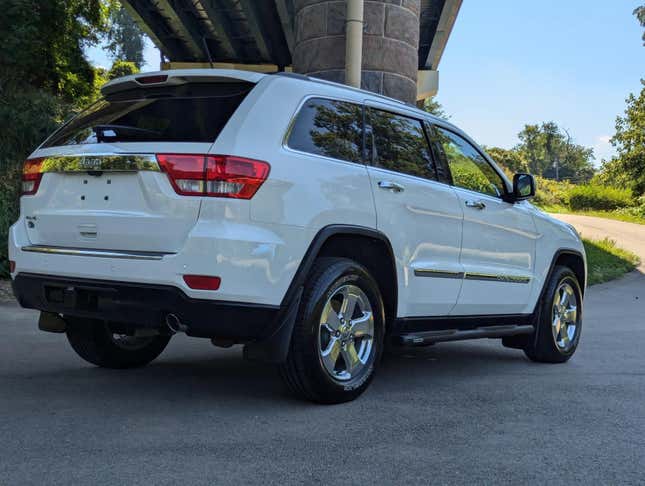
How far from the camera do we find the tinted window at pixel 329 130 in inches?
169

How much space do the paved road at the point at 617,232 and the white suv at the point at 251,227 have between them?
1636cm

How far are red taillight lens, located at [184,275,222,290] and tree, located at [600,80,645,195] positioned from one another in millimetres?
40544

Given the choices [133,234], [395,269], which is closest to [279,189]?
[133,234]

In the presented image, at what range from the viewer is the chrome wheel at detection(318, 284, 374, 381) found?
4340 mm

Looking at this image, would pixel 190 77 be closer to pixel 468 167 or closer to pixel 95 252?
pixel 95 252

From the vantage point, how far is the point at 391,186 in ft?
15.5

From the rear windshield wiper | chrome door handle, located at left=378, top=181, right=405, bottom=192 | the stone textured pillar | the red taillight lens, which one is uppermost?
the stone textured pillar

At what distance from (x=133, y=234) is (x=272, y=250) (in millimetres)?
732

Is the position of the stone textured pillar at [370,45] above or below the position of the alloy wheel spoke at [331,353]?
above

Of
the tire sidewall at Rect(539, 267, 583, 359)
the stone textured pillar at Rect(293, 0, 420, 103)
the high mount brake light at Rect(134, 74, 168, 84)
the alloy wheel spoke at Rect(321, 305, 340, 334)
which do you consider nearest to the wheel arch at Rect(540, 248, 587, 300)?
the tire sidewall at Rect(539, 267, 583, 359)

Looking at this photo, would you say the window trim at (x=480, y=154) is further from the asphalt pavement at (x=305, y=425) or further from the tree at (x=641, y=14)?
the tree at (x=641, y=14)

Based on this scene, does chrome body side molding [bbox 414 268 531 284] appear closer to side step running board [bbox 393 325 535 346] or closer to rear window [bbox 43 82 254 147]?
side step running board [bbox 393 325 535 346]

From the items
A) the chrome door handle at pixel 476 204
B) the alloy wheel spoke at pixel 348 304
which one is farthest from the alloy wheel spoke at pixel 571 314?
the alloy wheel spoke at pixel 348 304

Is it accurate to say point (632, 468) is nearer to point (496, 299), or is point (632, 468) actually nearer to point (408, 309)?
point (408, 309)
